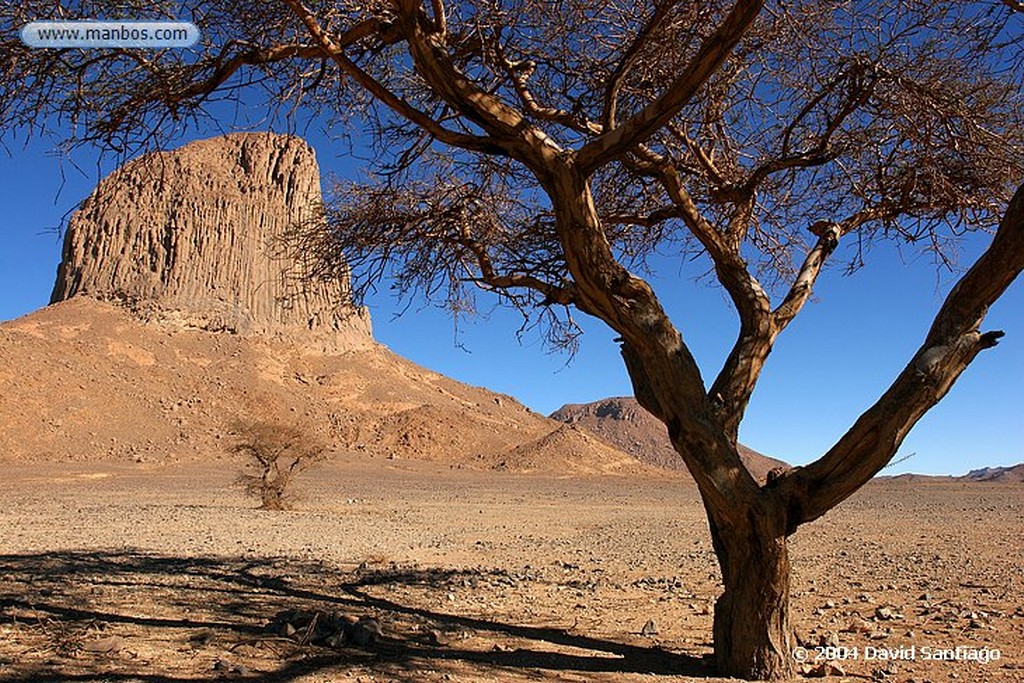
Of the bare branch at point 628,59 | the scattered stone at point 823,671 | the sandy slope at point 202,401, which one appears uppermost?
the sandy slope at point 202,401

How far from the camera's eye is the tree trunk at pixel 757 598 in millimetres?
4539

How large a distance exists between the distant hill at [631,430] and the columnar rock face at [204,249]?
52.4 m

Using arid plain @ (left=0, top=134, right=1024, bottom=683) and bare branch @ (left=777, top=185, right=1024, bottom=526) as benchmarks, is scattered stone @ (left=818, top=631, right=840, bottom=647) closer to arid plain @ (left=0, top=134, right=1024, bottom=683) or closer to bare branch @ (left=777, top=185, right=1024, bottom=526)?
arid plain @ (left=0, top=134, right=1024, bottom=683)

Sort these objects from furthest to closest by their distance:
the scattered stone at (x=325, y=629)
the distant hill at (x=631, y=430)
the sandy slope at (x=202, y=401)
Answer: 1. the distant hill at (x=631, y=430)
2. the sandy slope at (x=202, y=401)
3. the scattered stone at (x=325, y=629)

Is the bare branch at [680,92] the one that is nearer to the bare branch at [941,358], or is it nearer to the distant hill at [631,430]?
the bare branch at [941,358]

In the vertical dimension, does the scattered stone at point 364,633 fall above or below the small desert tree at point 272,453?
below

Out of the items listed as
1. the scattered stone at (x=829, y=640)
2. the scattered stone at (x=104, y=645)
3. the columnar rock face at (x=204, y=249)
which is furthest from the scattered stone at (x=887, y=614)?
the columnar rock face at (x=204, y=249)

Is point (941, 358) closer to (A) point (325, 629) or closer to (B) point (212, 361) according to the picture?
(A) point (325, 629)

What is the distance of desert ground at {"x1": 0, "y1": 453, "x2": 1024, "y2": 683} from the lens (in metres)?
4.78

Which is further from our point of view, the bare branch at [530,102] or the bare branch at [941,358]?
the bare branch at [530,102]

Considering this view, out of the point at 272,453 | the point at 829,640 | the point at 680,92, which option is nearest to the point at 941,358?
the point at 680,92

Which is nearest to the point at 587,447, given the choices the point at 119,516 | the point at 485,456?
the point at 485,456

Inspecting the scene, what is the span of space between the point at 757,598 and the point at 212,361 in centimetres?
7434

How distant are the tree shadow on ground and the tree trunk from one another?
28 cm
